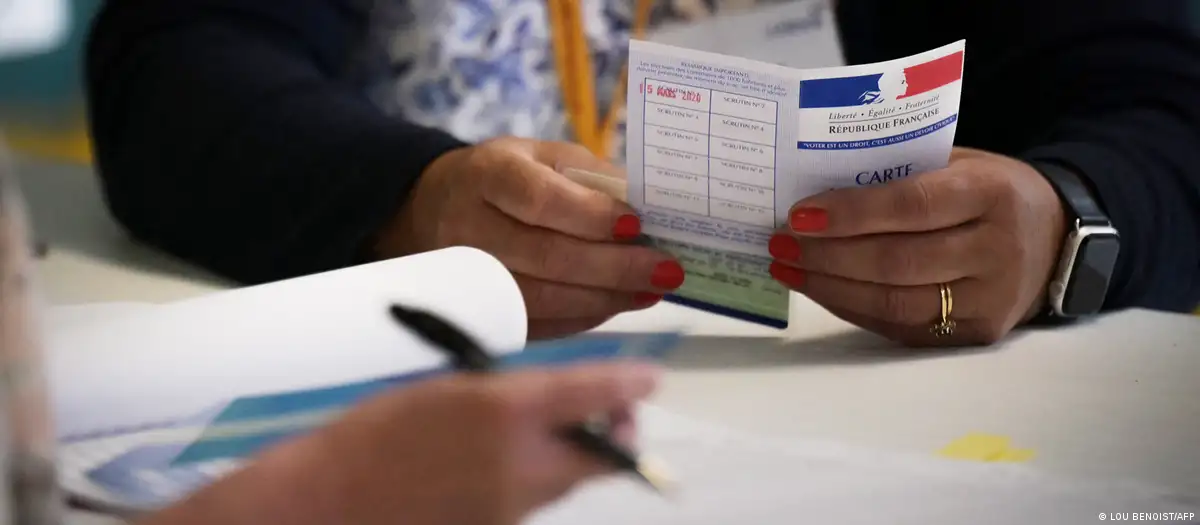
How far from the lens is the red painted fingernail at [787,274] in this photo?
43 centimetres

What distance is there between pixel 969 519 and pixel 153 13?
575 millimetres

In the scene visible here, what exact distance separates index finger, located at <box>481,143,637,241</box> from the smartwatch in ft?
0.60

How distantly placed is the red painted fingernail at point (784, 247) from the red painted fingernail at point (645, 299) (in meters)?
0.05

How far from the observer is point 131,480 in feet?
0.67

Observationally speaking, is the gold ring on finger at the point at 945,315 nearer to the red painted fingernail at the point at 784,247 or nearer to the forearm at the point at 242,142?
the red painted fingernail at the point at 784,247

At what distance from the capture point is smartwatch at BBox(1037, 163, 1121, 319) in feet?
1.46

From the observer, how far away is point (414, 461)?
0.16m

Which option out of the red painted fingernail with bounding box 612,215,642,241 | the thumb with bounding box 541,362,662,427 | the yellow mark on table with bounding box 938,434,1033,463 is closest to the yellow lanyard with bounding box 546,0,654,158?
the red painted fingernail with bounding box 612,215,642,241

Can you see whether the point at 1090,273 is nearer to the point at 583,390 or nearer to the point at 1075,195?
the point at 1075,195

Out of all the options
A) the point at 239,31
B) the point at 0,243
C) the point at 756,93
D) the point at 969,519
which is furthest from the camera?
the point at 239,31

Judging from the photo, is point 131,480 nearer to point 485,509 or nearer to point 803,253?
point 485,509

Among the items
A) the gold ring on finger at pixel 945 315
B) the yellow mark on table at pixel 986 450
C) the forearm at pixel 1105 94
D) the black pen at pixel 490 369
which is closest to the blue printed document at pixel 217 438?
the black pen at pixel 490 369

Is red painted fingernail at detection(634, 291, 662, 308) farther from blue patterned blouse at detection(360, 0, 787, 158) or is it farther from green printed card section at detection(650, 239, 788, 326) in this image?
blue patterned blouse at detection(360, 0, 787, 158)

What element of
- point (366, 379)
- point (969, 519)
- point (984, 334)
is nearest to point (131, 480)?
point (366, 379)
